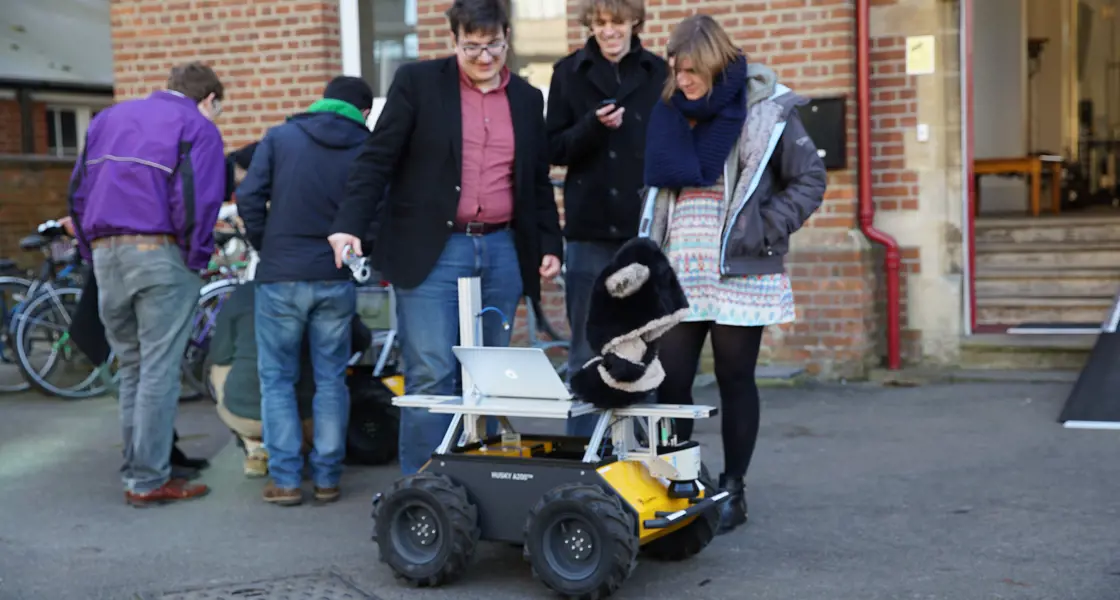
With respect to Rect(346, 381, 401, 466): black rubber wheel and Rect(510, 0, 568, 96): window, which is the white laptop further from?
Rect(510, 0, 568, 96): window

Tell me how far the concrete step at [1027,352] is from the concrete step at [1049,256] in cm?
112

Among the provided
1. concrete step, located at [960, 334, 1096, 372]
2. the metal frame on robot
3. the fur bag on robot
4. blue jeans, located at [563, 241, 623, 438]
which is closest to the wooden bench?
concrete step, located at [960, 334, 1096, 372]

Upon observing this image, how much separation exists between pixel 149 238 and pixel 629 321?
8.23 ft

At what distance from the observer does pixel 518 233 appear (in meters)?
5.55

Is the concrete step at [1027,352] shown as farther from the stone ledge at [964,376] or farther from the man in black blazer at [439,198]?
the man in black blazer at [439,198]

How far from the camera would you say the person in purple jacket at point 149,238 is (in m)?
6.09

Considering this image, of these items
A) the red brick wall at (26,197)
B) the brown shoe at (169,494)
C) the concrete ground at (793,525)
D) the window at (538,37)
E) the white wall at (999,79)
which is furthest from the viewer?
the white wall at (999,79)

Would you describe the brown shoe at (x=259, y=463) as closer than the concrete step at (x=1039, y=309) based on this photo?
Yes

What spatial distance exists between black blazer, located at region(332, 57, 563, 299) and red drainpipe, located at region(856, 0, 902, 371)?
13.1ft

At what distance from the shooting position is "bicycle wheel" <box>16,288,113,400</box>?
944 centimetres

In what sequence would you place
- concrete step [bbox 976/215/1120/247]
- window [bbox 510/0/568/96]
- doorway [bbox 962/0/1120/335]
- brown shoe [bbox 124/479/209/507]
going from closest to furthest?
brown shoe [bbox 124/479/209/507] < doorway [bbox 962/0/1120/335] < window [bbox 510/0/568/96] < concrete step [bbox 976/215/1120/247]

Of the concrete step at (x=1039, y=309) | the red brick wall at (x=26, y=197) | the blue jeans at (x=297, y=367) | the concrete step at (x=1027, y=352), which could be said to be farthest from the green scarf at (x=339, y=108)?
the red brick wall at (x=26, y=197)

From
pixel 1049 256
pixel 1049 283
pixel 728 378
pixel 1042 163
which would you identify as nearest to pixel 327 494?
pixel 728 378

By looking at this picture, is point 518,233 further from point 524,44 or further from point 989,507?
point 524,44
